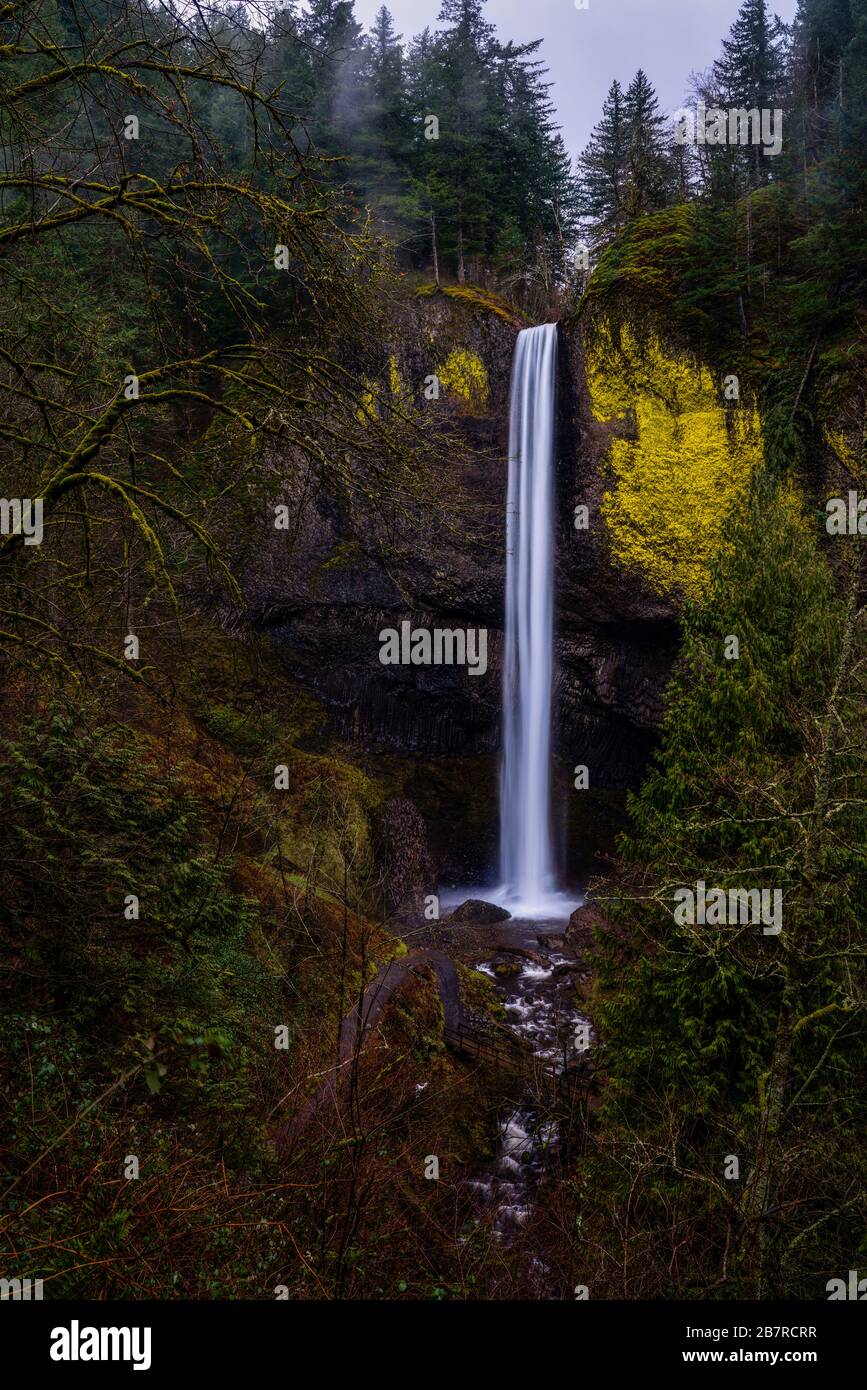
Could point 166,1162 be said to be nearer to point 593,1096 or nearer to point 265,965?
point 265,965

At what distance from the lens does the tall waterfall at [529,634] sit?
2166 cm

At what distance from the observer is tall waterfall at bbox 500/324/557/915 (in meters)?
21.7

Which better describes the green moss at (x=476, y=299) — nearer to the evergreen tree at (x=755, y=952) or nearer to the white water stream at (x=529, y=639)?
the white water stream at (x=529, y=639)

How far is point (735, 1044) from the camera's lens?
Result: 27.3 ft

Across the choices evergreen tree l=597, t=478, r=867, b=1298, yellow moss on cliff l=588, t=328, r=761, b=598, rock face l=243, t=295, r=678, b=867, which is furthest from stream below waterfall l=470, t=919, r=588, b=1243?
yellow moss on cliff l=588, t=328, r=761, b=598

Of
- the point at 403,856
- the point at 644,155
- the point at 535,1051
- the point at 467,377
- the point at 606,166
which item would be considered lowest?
the point at 535,1051

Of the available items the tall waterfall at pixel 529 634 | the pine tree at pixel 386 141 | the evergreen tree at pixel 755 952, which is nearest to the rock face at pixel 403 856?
the tall waterfall at pixel 529 634

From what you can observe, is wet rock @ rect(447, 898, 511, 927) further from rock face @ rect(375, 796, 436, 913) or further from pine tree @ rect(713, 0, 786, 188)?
pine tree @ rect(713, 0, 786, 188)

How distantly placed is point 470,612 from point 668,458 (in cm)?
670

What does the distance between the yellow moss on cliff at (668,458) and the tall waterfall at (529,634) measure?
199 centimetres

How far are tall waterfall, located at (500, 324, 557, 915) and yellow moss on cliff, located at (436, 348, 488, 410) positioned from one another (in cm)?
93

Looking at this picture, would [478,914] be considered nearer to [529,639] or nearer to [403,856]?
[403,856]

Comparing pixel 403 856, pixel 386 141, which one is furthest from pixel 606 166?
pixel 403 856

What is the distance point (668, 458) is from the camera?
19453 millimetres
